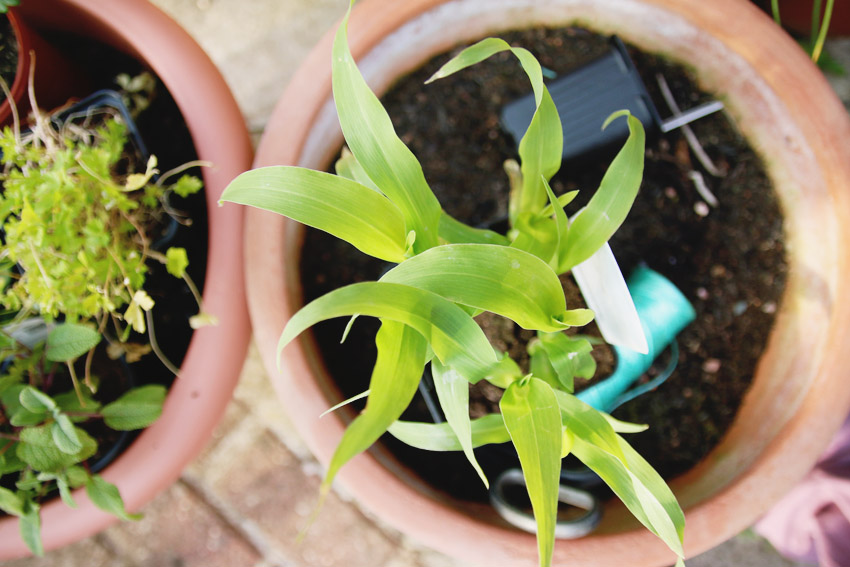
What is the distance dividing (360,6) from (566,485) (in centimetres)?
67

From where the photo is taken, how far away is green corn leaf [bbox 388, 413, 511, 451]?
58 cm

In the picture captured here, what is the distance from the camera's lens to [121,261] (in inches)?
25.3

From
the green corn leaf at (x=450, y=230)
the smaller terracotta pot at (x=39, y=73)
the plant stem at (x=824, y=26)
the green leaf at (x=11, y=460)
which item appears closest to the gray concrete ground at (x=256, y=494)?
the plant stem at (x=824, y=26)

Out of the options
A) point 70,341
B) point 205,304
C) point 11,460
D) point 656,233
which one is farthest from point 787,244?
point 11,460

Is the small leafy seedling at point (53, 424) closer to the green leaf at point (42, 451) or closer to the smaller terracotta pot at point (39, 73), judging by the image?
the green leaf at point (42, 451)

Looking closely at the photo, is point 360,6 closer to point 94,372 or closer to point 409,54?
point 409,54

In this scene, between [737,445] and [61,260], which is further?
[737,445]

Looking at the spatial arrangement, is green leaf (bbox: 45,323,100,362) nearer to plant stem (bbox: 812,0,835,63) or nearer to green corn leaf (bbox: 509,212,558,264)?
green corn leaf (bbox: 509,212,558,264)

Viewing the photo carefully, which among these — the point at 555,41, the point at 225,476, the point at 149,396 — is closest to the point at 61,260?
the point at 149,396

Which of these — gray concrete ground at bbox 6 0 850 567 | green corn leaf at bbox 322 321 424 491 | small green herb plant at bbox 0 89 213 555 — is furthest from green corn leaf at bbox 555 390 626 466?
gray concrete ground at bbox 6 0 850 567

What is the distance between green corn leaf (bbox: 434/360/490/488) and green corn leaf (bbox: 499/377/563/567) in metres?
0.03

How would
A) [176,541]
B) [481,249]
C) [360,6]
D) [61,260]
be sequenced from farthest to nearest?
[176,541], [360,6], [61,260], [481,249]


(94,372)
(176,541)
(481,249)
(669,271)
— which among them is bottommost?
(176,541)

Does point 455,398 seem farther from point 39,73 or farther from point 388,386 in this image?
point 39,73
